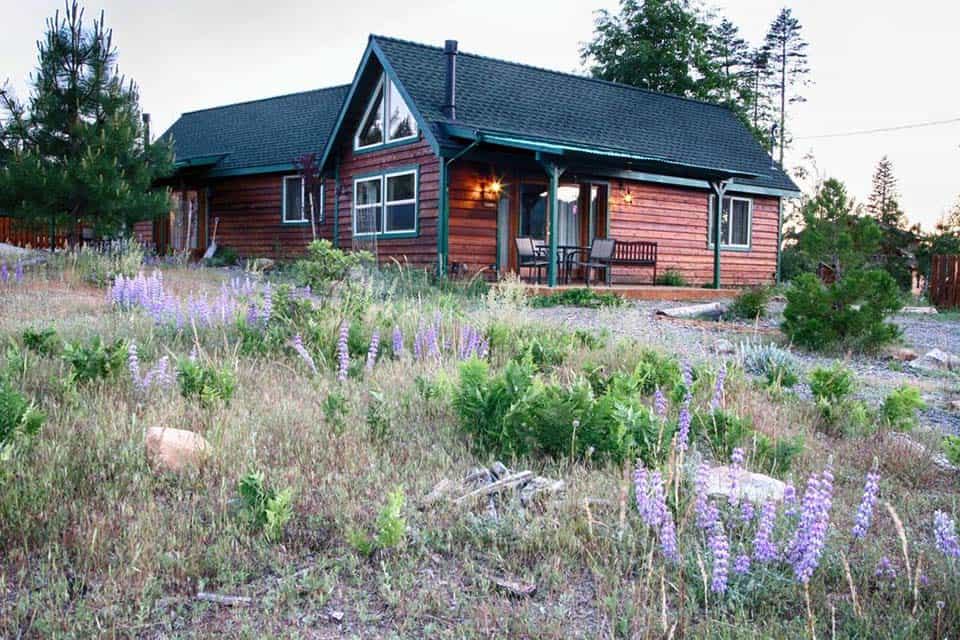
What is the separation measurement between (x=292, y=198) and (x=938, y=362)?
1644 cm

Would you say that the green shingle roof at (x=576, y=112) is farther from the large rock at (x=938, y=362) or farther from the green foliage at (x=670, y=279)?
the large rock at (x=938, y=362)

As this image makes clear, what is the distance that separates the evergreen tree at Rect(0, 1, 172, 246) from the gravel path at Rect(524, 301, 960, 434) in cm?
910

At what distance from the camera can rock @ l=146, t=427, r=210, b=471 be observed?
126 inches

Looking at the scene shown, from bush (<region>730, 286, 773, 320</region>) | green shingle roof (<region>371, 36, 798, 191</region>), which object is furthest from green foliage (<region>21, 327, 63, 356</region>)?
green shingle roof (<region>371, 36, 798, 191</region>)

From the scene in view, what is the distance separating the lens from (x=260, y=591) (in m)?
2.37

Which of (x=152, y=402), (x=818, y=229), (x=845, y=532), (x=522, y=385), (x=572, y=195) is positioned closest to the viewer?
(x=845, y=532)

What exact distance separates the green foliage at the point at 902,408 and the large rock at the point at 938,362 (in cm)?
365

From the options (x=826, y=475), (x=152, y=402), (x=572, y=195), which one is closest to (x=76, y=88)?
(x=572, y=195)

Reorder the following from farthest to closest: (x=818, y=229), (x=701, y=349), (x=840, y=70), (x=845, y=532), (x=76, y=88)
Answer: (x=840, y=70) → (x=76, y=88) → (x=818, y=229) → (x=701, y=349) → (x=845, y=532)

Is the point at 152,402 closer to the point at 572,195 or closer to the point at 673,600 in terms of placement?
the point at 673,600

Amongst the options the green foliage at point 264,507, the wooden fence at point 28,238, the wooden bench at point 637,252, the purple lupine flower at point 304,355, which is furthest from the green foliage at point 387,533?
the wooden fence at point 28,238

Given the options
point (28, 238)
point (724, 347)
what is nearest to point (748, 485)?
point (724, 347)

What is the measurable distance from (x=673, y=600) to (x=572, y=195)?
52.4 feet

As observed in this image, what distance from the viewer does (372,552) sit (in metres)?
2.60
